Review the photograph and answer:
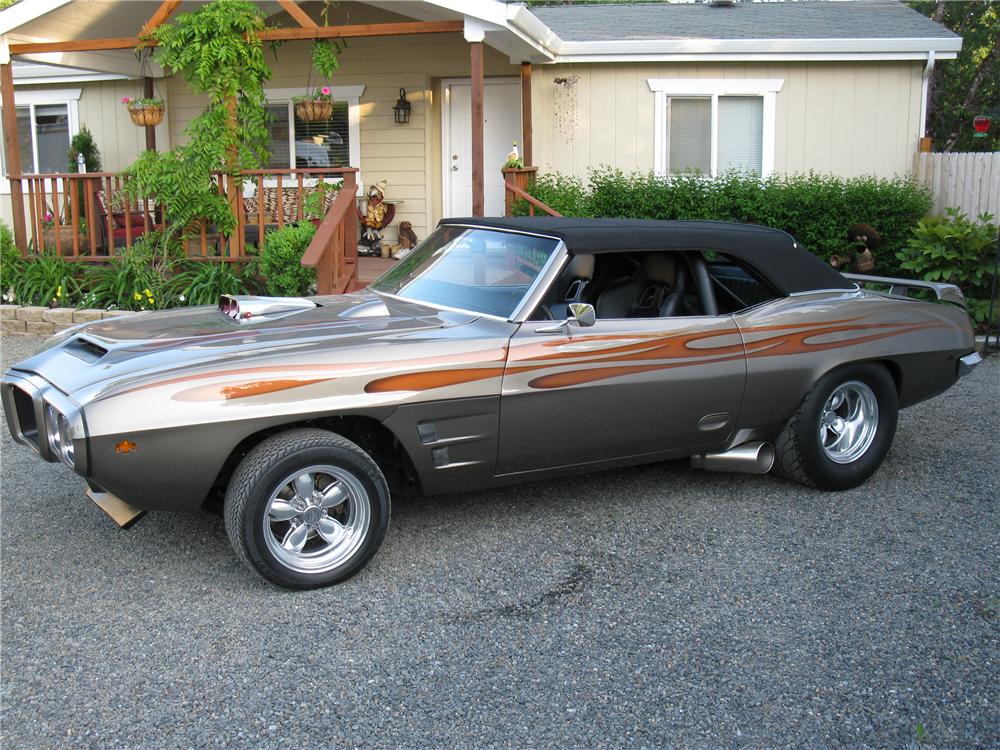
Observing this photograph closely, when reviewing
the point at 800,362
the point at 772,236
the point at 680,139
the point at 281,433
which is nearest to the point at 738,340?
the point at 800,362

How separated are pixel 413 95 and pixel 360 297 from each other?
9.09m

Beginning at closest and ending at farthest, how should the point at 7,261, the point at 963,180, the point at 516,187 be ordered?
1. the point at 516,187
2. the point at 7,261
3. the point at 963,180

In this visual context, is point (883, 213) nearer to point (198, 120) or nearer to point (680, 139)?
point (680, 139)

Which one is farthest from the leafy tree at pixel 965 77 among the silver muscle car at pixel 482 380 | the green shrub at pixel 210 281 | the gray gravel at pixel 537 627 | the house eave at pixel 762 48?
the gray gravel at pixel 537 627

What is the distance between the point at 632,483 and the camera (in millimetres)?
5734

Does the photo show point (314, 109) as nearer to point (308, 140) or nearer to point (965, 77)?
point (308, 140)

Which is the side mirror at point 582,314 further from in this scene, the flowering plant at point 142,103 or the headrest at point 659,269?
the flowering plant at point 142,103

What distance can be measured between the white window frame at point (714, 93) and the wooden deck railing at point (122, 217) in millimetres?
Answer: 4352

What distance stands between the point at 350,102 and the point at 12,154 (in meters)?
4.48

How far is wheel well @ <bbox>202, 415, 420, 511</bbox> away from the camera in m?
4.29

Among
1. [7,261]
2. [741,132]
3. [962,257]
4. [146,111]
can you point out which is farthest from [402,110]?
[962,257]

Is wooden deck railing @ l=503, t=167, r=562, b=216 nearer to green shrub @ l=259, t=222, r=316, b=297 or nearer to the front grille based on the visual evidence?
green shrub @ l=259, t=222, r=316, b=297

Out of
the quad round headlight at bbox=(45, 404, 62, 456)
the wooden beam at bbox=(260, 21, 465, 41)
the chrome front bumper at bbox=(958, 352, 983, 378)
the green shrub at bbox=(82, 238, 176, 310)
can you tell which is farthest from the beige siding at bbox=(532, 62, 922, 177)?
the quad round headlight at bbox=(45, 404, 62, 456)

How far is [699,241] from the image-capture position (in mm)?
5359
